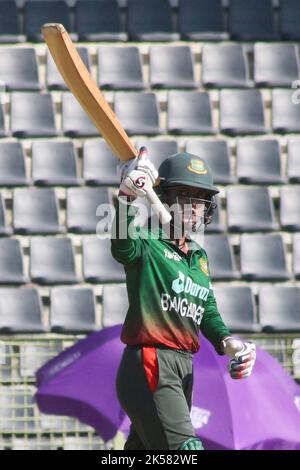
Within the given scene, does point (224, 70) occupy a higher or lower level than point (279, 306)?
higher

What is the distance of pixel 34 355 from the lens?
8.57 metres

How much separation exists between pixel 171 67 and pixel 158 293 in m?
6.89

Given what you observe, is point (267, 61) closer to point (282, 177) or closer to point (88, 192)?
point (282, 177)

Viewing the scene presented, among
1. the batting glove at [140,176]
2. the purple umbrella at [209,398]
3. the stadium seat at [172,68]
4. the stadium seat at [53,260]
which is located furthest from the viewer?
the stadium seat at [172,68]

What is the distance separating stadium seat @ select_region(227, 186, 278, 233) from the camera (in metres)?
10.7

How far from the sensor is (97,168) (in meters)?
10.8

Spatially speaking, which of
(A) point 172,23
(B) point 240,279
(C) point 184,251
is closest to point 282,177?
(B) point 240,279

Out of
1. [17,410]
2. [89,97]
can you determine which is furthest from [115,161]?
[89,97]

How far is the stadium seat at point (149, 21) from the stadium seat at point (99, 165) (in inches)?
50.9

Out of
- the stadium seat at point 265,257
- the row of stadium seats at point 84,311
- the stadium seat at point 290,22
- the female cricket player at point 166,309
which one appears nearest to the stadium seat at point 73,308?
the row of stadium seats at point 84,311

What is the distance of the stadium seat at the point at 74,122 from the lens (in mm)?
11008

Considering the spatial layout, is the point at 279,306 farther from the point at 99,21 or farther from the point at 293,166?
the point at 99,21

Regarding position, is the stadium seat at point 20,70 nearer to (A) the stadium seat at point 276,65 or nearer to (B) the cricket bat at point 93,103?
(A) the stadium seat at point 276,65

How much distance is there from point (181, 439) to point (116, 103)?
6761 millimetres
